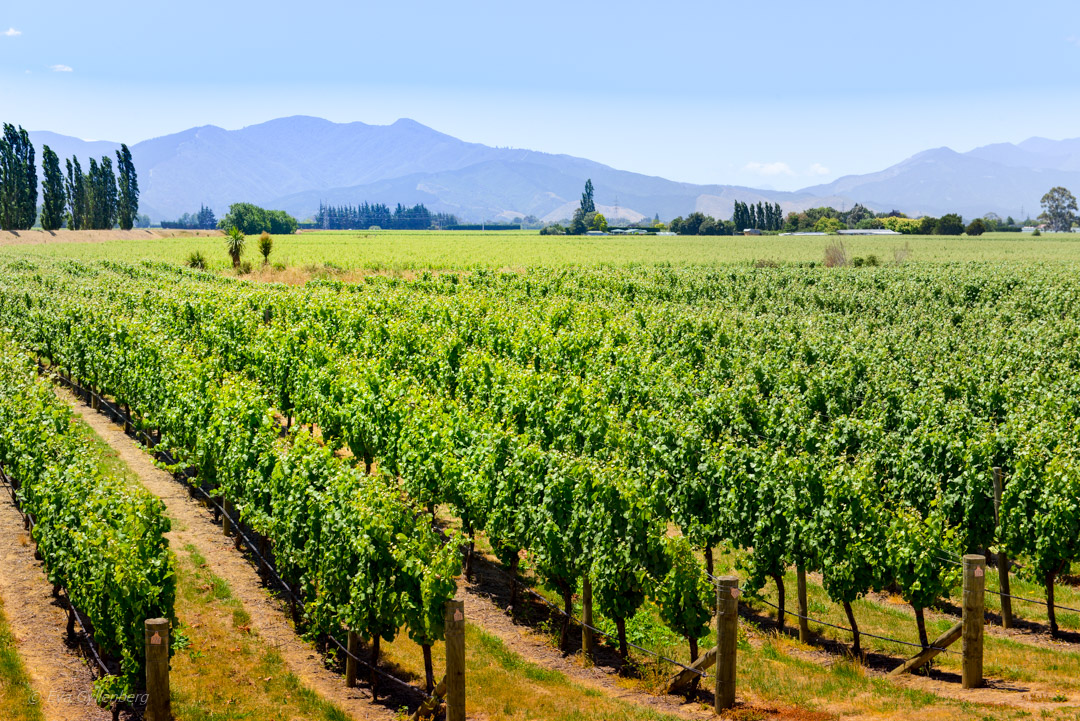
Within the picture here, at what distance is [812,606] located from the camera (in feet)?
54.3

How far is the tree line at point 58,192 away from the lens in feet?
383

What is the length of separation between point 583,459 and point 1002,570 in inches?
324

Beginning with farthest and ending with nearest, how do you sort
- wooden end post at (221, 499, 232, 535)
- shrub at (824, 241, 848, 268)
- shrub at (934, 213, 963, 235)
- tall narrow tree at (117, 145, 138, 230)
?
shrub at (934, 213, 963, 235) < tall narrow tree at (117, 145, 138, 230) < shrub at (824, 241, 848, 268) < wooden end post at (221, 499, 232, 535)

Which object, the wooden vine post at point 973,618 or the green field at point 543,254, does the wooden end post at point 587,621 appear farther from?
the green field at point 543,254

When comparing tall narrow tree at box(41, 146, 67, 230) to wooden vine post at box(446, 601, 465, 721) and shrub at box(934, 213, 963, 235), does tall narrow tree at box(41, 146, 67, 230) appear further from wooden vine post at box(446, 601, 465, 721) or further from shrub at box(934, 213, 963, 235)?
shrub at box(934, 213, 963, 235)

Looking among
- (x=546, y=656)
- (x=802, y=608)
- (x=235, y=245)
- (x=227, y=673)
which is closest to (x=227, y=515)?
(x=227, y=673)

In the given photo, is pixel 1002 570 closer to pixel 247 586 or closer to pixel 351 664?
pixel 351 664

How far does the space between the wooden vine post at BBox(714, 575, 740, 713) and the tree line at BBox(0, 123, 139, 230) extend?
12271 centimetres

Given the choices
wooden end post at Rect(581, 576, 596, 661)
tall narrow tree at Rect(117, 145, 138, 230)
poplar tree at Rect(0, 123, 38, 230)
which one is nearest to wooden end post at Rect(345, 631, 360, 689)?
wooden end post at Rect(581, 576, 596, 661)

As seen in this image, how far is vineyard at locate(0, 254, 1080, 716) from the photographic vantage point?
13227mm

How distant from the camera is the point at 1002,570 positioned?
632 inches

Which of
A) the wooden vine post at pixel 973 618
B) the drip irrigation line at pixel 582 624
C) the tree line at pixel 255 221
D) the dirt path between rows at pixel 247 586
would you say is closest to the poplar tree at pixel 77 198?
the tree line at pixel 255 221

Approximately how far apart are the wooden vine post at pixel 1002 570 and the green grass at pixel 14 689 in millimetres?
15328

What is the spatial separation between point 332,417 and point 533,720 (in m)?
11.8
